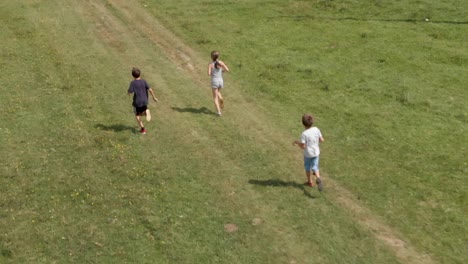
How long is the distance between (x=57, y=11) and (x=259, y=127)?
761 inches

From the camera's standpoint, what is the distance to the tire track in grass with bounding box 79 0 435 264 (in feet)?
44.2

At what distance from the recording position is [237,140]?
61.3ft

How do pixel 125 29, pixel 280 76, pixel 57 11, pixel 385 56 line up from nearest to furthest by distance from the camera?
pixel 280 76, pixel 385 56, pixel 125 29, pixel 57 11

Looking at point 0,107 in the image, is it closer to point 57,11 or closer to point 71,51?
point 71,51

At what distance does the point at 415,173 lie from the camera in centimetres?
1658

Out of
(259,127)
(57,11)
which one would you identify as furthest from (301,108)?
(57,11)

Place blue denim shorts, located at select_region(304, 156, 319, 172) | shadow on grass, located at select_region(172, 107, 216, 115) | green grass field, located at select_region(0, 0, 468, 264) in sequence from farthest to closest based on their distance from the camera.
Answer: shadow on grass, located at select_region(172, 107, 216, 115) → blue denim shorts, located at select_region(304, 156, 319, 172) → green grass field, located at select_region(0, 0, 468, 264)

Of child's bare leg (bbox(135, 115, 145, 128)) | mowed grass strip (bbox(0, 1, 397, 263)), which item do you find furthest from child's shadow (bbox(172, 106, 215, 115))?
child's bare leg (bbox(135, 115, 145, 128))

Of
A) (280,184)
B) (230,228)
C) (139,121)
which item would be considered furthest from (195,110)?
(230,228)

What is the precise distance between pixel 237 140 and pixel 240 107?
3051mm

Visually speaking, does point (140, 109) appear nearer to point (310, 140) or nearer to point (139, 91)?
point (139, 91)

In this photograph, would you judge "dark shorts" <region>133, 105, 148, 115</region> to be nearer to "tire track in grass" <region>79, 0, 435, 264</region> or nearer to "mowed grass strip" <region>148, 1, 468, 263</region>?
"tire track in grass" <region>79, 0, 435, 264</region>

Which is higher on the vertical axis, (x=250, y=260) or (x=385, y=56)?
(x=385, y=56)

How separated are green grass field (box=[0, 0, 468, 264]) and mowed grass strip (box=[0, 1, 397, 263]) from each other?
0.05m
